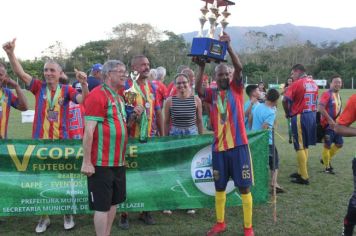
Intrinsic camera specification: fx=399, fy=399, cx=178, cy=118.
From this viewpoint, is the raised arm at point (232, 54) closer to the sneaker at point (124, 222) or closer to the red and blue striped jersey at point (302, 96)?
the sneaker at point (124, 222)

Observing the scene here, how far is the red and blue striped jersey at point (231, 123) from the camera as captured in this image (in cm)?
490

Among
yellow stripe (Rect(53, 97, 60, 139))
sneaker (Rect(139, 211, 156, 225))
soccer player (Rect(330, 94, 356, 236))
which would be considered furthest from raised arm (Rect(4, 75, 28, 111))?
soccer player (Rect(330, 94, 356, 236))

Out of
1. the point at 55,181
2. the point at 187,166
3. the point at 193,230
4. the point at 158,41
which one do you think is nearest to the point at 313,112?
the point at 187,166

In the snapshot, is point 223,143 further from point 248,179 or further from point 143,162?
point 143,162

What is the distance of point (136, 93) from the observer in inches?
214

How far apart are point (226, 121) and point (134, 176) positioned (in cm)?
158

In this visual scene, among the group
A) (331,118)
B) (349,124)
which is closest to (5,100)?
(349,124)

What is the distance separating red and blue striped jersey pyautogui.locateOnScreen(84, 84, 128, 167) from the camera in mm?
3947

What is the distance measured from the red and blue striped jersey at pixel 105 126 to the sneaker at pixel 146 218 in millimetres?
1680

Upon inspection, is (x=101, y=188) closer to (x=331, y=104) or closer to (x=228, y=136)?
(x=228, y=136)

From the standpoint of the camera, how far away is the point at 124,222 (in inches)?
214

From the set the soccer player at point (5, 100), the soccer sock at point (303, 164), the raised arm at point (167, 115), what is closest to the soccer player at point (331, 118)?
the soccer sock at point (303, 164)

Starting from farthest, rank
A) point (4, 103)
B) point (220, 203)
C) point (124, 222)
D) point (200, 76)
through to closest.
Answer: point (4, 103) < point (124, 222) < point (220, 203) < point (200, 76)

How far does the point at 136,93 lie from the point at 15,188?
204 centimetres
